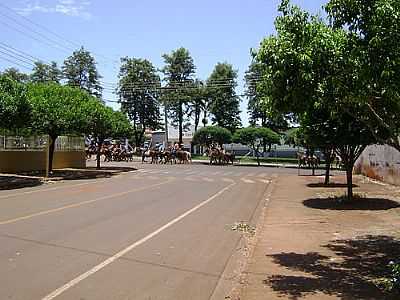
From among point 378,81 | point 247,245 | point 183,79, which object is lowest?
point 247,245

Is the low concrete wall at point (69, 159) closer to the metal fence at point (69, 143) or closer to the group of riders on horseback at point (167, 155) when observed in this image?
the metal fence at point (69, 143)

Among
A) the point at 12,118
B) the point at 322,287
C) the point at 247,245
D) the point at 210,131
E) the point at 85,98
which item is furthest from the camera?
the point at 210,131

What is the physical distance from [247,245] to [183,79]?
231 ft

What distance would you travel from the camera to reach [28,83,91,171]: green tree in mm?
29781

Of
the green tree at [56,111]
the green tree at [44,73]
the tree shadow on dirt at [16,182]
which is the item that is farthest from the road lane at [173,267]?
the green tree at [44,73]

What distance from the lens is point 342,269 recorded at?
864 centimetres

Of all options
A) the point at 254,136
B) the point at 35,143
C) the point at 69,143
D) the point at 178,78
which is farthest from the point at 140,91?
the point at 35,143

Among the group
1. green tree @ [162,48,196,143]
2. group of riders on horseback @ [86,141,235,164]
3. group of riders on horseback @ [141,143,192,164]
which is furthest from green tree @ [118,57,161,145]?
group of riders on horseback @ [141,143,192,164]

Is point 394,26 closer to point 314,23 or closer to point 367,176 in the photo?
point 314,23

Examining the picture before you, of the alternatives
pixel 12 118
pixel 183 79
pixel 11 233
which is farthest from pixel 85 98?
pixel 183 79

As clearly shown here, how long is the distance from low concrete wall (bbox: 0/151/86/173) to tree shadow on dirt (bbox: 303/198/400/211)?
69.8ft

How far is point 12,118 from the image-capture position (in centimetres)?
2409

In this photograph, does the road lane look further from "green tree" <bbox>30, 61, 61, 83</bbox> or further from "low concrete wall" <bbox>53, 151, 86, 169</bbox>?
"green tree" <bbox>30, 61, 61, 83</bbox>

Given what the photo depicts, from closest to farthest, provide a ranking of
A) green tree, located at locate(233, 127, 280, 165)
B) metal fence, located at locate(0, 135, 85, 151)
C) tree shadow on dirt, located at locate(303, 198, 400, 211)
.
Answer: tree shadow on dirt, located at locate(303, 198, 400, 211) < metal fence, located at locate(0, 135, 85, 151) < green tree, located at locate(233, 127, 280, 165)
